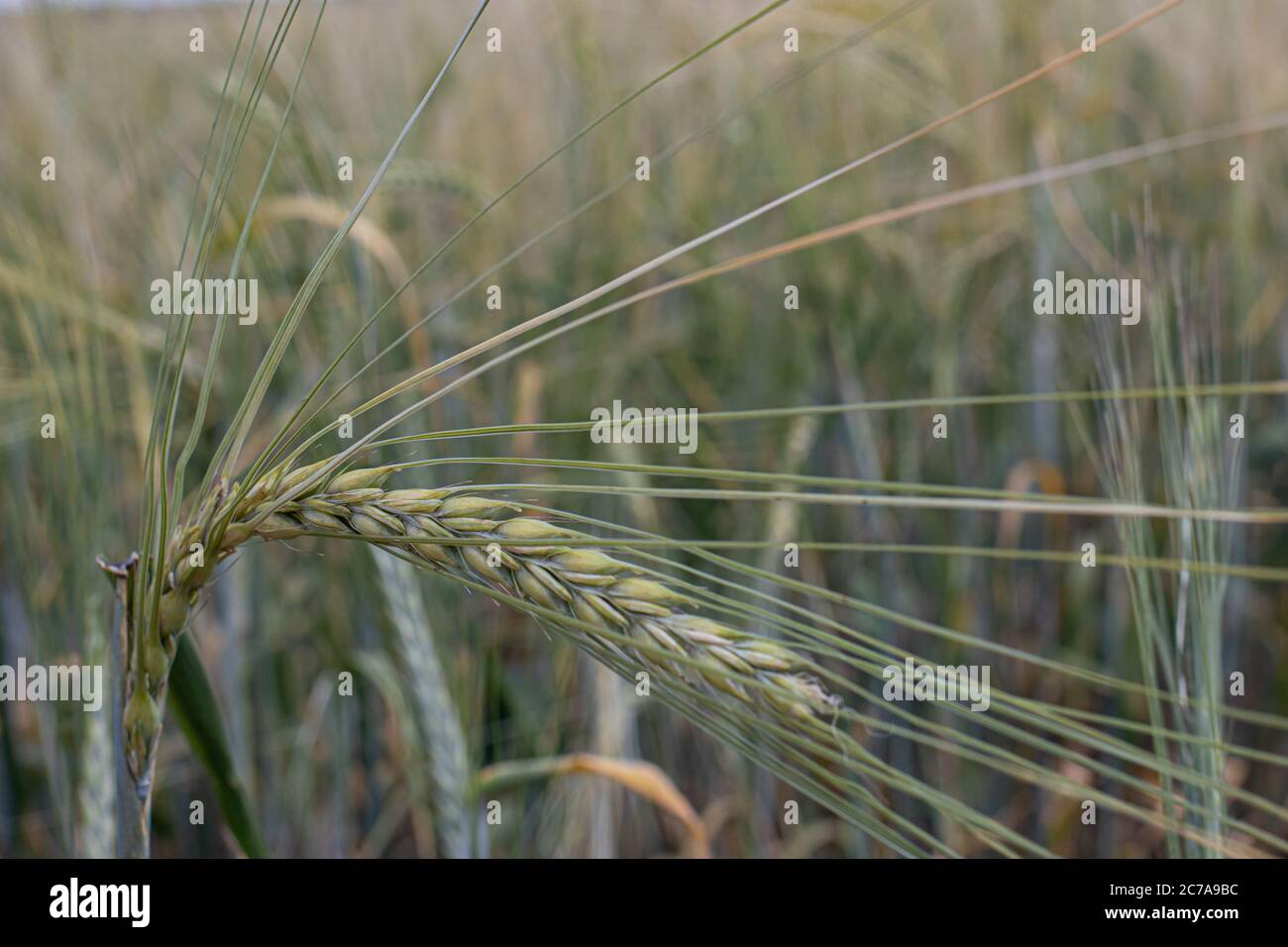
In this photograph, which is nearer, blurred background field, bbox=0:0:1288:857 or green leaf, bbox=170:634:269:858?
green leaf, bbox=170:634:269:858

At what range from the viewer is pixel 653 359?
140 centimetres

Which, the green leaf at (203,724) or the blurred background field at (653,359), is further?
the blurred background field at (653,359)

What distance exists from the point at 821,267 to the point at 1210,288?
471mm

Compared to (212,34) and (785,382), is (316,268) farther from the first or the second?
(212,34)

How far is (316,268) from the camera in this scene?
35cm

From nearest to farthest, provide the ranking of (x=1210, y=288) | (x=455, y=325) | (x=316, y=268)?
1. (x=316, y=268)
2. (x=1210, y=288)
3. (x=455, y=325)

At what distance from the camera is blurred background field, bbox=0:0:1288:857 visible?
0.88m

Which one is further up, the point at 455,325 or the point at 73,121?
the point at 73,121

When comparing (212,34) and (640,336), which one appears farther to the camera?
(212,34)

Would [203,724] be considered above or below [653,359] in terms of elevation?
below

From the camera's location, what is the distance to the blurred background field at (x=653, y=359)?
2.87 ft

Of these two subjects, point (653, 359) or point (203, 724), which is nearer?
point (203, 724)

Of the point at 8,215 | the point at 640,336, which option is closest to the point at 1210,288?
the point at 640,336
